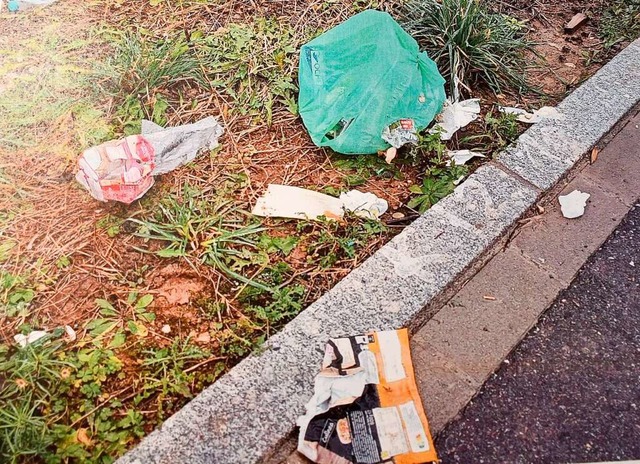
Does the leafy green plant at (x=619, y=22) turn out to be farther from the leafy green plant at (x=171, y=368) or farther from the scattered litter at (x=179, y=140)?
the leafy green plant at (x=171, y=368)

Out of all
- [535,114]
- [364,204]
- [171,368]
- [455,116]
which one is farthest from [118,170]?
[535,114]

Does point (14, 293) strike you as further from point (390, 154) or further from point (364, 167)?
point (390, 154)

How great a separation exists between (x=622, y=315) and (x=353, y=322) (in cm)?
104

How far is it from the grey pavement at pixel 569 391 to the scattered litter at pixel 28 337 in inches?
51.8

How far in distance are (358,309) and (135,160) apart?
1.06 meters

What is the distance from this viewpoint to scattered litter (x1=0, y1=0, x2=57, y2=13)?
3.27m

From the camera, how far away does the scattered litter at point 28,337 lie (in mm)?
1856

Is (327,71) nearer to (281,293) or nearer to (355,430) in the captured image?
(281,293)

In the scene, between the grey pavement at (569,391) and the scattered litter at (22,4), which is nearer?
the grey pavement at (569,391)

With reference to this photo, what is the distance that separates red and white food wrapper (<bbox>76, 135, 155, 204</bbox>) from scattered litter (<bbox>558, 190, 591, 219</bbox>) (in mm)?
1734

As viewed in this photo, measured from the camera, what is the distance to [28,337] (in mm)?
1874

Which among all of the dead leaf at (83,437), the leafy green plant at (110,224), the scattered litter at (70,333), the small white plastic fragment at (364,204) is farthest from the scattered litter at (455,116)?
the dead leaf at (83,437)

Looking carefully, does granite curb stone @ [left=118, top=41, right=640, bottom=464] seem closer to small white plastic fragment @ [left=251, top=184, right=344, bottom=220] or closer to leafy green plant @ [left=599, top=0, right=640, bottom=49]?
small white plastic fragment @ [left=251, top=184, right=344, bottom=220]

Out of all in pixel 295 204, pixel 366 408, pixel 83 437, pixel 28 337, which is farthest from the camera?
pixel 295 204
